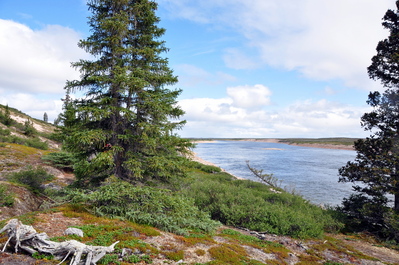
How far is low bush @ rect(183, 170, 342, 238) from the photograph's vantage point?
1174cm

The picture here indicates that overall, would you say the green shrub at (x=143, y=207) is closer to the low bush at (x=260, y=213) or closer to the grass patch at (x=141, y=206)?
the grass patch at (x=141, y=206)

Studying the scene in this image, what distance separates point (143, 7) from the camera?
419 inches

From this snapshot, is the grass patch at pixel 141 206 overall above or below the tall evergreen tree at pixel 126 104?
below

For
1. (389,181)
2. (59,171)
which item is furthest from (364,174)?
(59,171)

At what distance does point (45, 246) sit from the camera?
17.0 ft

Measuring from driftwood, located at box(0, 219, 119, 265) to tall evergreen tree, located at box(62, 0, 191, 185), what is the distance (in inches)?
152

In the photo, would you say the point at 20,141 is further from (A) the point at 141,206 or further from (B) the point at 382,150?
(B) the point at 382,150

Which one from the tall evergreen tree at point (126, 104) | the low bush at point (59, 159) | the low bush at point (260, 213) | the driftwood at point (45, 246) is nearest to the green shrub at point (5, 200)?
the tall evergreen tree at point (126, 104)

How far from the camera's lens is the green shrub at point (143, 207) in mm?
8531

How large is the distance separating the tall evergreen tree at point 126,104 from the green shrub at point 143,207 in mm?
923

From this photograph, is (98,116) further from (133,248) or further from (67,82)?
(133,248)

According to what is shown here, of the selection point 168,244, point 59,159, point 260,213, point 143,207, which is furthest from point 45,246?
point 59,159

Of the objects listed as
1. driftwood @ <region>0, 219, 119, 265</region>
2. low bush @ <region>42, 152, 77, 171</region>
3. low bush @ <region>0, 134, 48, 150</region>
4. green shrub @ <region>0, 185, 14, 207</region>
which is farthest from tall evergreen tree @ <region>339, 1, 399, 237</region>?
low bush @ <region>0, 134, 48, 150</region>

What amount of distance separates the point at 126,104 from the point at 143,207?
15.6 ft
